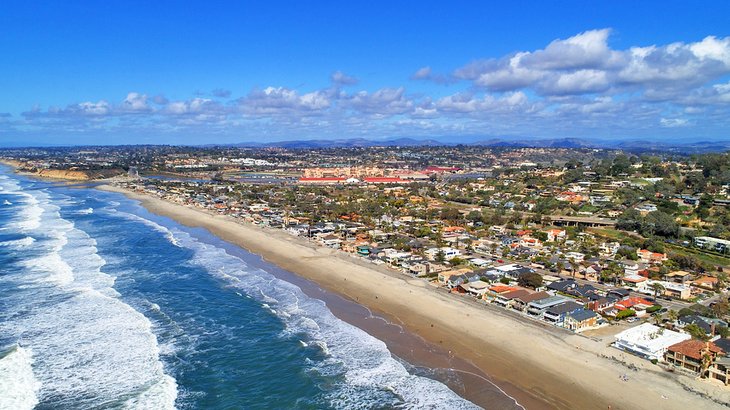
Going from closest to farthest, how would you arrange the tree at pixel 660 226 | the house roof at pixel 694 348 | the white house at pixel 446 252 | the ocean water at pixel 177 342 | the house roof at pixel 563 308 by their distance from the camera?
the ocean water at pixel 177 342
the house roof at pixel 694 348
the house roof at pixel 563 308
the white house at pixel 446 252
the tree at pixel 660 226

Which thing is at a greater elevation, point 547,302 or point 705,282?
point 547,302

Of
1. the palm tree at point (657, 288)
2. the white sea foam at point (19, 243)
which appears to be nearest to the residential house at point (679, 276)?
the palm tree at point (657, 288)

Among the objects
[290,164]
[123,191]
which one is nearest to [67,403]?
[123,191]

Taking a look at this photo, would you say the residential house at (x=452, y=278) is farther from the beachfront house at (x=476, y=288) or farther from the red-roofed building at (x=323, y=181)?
the red-roofed building at (x=323, y=181)

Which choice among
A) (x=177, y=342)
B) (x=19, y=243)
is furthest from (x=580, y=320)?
(x=19, y=243)

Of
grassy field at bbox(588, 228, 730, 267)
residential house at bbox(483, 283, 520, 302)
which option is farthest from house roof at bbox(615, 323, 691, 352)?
grassy field at bbox(588, 228, 730, 267)

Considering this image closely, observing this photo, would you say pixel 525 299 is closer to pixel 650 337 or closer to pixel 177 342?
pixel 650 337

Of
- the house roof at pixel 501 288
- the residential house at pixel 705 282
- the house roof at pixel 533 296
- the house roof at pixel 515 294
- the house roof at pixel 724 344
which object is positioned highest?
the house roof at pixel 724 344
